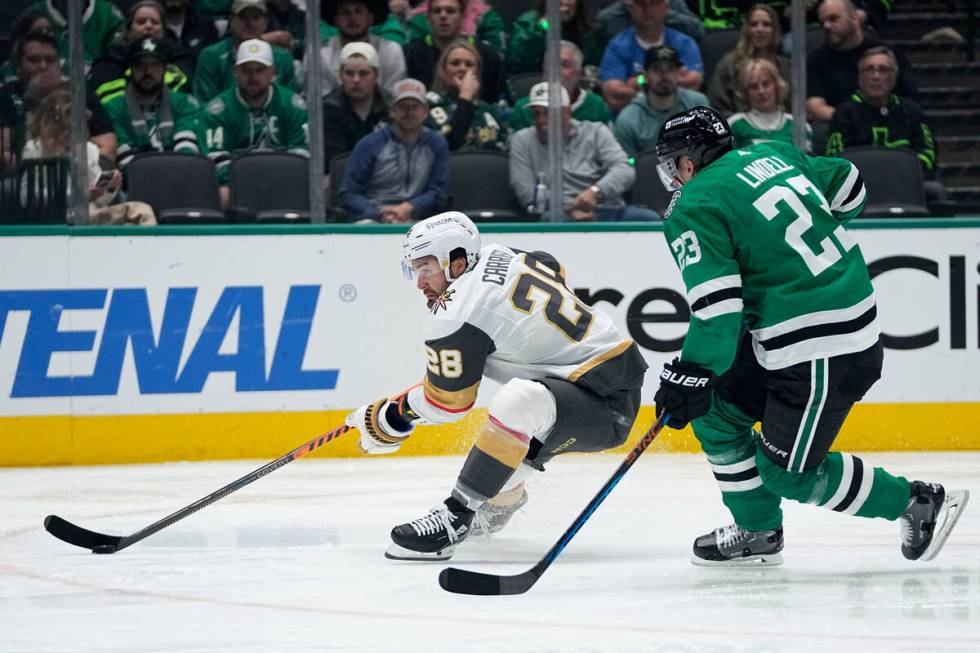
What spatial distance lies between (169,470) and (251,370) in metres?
0.55

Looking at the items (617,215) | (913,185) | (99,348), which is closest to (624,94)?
(617,215)

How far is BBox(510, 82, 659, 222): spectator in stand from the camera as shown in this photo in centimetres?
679

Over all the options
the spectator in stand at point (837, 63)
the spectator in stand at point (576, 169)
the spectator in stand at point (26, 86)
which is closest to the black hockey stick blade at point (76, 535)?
the spectator in stand at point (26, 86)

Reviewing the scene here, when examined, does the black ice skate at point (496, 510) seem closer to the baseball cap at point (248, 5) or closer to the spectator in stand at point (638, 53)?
the spectator in stand at point (638, 53)

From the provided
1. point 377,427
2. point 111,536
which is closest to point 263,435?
point 111,536

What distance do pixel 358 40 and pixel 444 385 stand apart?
311 centimetres

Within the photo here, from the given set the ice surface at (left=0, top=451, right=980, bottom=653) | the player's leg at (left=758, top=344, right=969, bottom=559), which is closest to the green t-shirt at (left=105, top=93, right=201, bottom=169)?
the ice surface at (left=0, top=451, right=980, bottom=653)

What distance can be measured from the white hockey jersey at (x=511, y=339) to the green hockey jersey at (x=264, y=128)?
262cm

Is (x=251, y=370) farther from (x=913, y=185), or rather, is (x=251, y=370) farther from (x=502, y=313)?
(x=913, y=185)

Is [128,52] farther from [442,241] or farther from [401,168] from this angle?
[442,241]

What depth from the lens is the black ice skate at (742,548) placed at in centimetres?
403

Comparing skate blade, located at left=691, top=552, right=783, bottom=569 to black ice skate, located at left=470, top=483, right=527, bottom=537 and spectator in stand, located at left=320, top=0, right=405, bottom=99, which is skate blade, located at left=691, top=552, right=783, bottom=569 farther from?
spectator in stand, located at left=320, top=0, right=405, bottom=99

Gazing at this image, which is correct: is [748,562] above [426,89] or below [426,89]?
below

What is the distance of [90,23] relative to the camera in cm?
650
